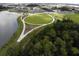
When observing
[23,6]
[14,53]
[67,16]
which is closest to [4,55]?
[14,53]

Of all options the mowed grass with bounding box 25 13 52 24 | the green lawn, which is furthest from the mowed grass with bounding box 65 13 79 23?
the mowed grass with bounding box 25 13 52 24

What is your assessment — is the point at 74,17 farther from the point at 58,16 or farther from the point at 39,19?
the point at 39,19

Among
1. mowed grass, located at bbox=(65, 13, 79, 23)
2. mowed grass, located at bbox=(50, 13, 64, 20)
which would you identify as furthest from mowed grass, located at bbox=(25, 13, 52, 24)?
mowed grass, located at bbox=(65, 13, 79, 23)

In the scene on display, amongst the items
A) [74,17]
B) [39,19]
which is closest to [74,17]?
[74,17]

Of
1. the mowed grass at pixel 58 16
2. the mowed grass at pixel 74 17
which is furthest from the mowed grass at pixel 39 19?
the mowed grass at pixel 74 17

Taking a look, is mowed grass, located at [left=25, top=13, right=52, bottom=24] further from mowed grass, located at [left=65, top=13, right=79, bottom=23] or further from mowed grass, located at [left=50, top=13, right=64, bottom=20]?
mowed grass, located at [left=65, top=13, right=79, bottom=23]

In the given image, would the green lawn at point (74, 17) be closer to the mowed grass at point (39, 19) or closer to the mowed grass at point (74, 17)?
the mowed grass at point (74, 17)

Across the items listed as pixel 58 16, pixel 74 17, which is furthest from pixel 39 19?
pixel 74 17

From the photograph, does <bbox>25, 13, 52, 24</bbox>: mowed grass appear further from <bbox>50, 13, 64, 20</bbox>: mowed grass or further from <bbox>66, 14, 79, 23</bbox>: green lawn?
<bbox>66, 14, 79, 23</bbox>: green lawn
